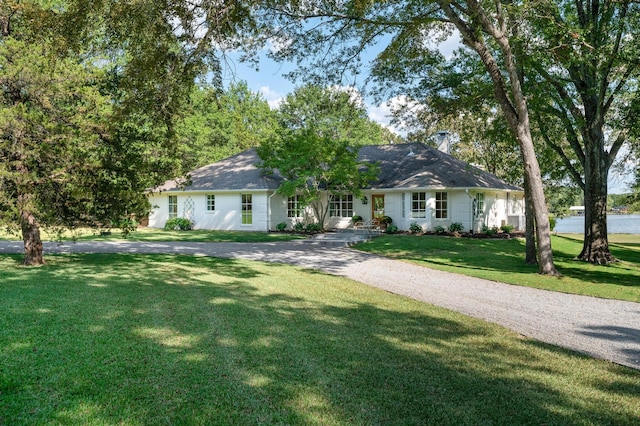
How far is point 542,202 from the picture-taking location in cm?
1099

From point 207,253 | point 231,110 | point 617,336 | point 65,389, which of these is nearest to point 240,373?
point 65,389

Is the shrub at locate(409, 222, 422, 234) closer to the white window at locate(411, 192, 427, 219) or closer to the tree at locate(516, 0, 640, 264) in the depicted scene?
the white window at locate(411, 192, 427, 219)

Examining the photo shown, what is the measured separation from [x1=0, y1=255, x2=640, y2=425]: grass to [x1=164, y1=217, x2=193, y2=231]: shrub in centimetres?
1821

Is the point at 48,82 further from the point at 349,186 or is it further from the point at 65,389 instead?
the point at 349,186

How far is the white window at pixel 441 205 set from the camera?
22.5m

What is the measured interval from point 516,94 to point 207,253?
35.0 ft

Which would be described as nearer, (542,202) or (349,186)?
(542,202)

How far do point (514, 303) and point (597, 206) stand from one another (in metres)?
9.09

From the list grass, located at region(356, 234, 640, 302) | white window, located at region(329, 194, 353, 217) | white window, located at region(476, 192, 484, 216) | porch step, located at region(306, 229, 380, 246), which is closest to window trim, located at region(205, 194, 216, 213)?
white window, located at region(329, 194, 353, 217)

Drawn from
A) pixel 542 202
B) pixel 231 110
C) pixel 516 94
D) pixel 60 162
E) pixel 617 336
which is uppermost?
pixel 231 110

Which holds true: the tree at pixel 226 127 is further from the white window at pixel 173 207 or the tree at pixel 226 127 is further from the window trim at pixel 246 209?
the window trim at pixel 246 209

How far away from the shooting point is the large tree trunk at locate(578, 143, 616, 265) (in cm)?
1407

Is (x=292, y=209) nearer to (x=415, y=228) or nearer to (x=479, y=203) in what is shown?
(x=415, y=228)

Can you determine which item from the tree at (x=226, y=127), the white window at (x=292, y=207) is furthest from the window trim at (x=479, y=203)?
the tree at (x=226, y=127)
